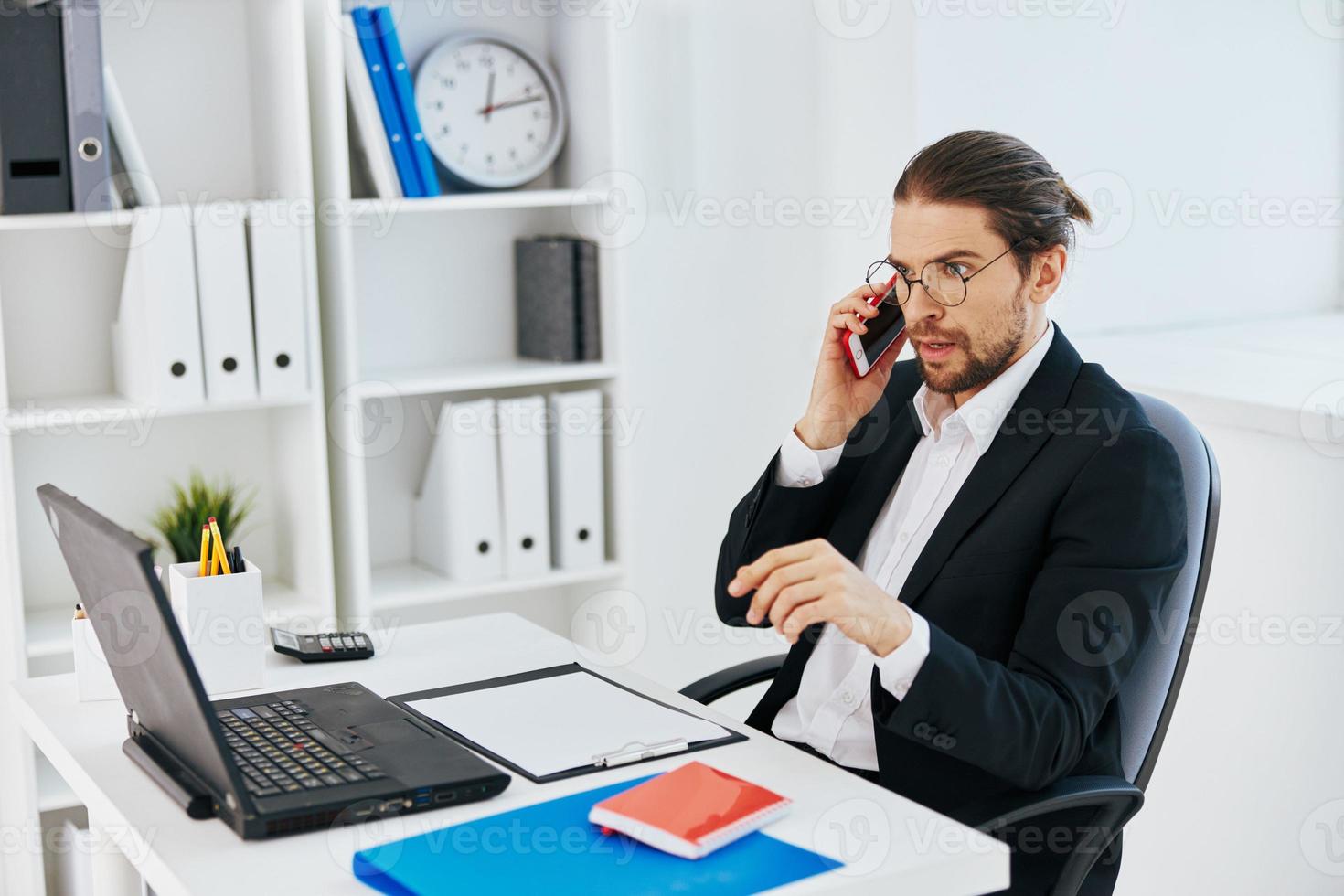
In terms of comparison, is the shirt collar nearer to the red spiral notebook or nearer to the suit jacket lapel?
the suit jacket lapel

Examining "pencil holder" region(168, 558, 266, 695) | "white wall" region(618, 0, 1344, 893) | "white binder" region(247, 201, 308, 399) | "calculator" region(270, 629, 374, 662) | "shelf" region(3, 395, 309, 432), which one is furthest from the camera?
"white binder" region(247, 201, 308, 399)

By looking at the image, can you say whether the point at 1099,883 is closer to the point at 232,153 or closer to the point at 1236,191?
the point at 1236,191

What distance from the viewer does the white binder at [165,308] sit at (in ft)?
8.38

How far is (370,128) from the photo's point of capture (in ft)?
9.03

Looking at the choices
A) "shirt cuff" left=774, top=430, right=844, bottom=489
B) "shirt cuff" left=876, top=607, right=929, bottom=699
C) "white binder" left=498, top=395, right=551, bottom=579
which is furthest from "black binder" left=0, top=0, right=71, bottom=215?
"shirt cuff" left=876, top=607, right=929, bottom=699

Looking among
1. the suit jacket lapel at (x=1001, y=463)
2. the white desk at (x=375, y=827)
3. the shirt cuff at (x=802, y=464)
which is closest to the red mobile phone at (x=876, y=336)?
the shirt cuff at (x=802, y=464)

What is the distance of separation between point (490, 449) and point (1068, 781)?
1.62 metres

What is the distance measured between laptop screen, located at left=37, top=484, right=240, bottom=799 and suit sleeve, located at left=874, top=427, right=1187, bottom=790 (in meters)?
0.66

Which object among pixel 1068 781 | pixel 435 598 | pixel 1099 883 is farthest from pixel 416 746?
pixel 435 598

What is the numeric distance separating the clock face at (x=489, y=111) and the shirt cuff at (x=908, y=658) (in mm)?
1751

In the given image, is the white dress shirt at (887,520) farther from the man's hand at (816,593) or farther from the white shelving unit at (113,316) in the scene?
the white shelving unit at (113,316)

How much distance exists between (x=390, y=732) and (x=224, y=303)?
133cm

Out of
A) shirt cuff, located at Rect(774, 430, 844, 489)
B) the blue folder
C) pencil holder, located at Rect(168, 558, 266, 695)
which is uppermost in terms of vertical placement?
shirt cuff, located at Rect(774, 430, 844, 489)

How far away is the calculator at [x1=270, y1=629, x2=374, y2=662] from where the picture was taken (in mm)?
1842
